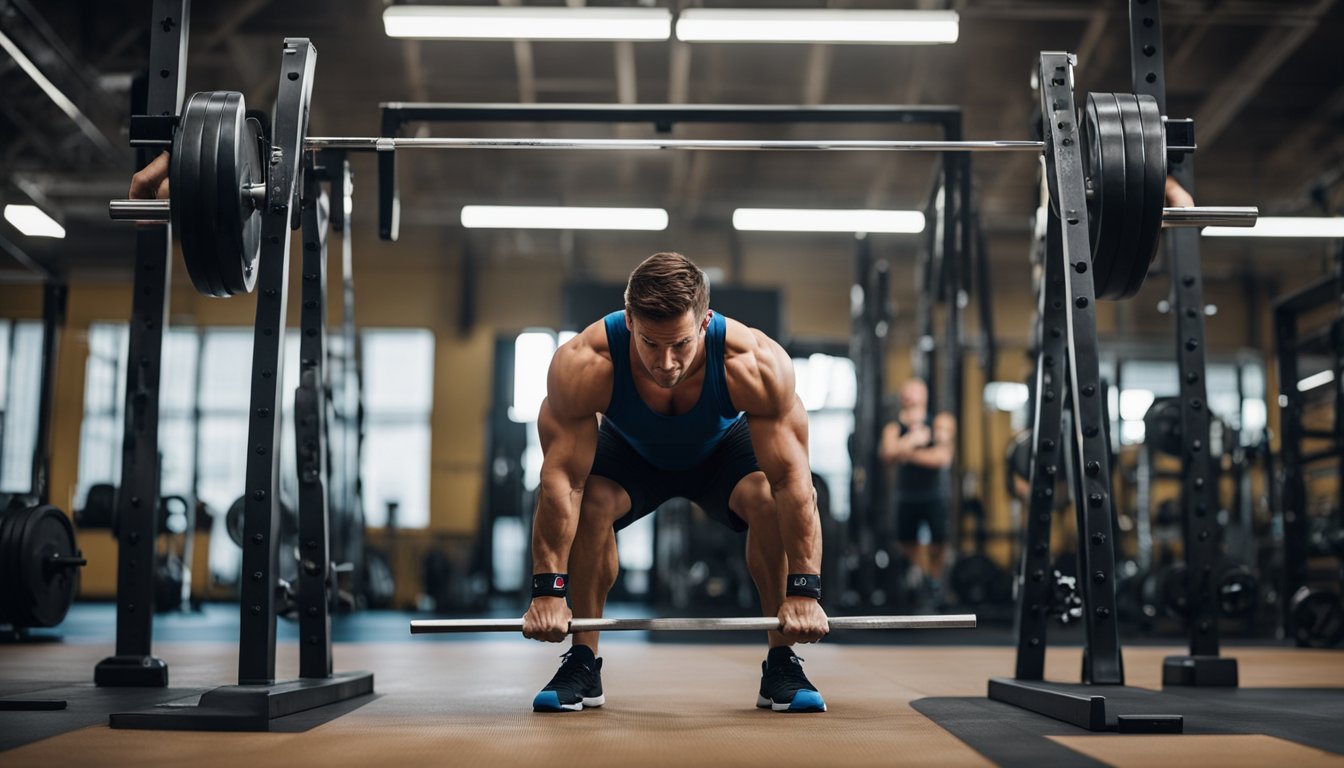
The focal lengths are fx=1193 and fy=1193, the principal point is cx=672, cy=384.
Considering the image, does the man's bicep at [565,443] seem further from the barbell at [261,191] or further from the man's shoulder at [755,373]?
the barbell at [261,191]

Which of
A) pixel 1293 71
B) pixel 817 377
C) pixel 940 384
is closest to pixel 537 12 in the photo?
pixel 817 377

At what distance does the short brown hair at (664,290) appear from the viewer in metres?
2.14

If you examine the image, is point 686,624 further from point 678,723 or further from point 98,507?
point 98,507

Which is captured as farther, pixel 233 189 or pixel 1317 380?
pixel 1317 380

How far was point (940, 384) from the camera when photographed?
1225 cm

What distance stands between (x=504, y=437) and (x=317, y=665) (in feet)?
19.1

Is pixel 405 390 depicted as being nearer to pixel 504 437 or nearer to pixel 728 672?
pixel 504 437

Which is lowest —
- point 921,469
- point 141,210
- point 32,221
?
point 921,469

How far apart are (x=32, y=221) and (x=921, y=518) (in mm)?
4694

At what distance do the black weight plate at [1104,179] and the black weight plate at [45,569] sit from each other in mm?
2721

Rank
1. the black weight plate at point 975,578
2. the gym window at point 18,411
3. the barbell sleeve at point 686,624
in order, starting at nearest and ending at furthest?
the barbell sleeve at point 686,624 → the gym window at point 18,411 → the black weight plate at point 975,578

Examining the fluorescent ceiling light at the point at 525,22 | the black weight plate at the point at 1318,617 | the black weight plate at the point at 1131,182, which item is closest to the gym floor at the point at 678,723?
the black weight plate at the point at 1131,182

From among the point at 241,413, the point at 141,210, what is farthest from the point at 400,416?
the point at 141,210

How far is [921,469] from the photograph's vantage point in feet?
22.0
